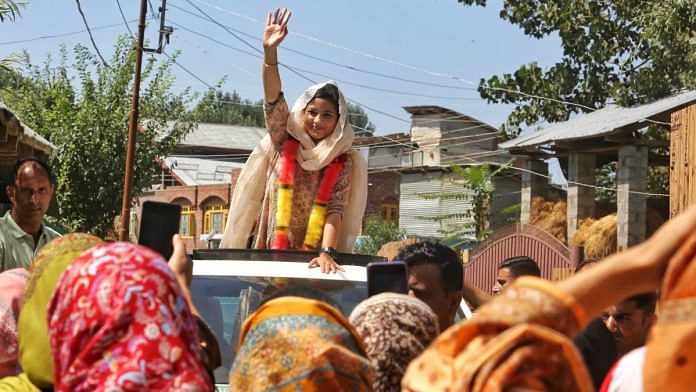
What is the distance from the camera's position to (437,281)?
4.30 meters

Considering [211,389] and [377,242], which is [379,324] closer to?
[211,389]

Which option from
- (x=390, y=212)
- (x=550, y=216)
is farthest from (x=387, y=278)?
(x=390, y=212)

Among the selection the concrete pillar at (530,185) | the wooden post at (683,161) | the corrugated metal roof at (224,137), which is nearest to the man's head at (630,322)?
the wooden post at (683,161)

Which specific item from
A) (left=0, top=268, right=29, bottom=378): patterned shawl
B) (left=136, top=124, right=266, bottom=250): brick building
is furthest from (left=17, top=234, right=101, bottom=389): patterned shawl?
(left=136, top=124, right=266, bottom=250): brick building

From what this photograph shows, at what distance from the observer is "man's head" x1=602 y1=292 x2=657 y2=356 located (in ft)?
15.7

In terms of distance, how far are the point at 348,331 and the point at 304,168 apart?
320 centimetres

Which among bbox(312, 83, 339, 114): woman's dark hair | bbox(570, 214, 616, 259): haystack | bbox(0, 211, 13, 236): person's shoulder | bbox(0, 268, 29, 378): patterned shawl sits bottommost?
bbox(570, 214, 616, 259): haystack

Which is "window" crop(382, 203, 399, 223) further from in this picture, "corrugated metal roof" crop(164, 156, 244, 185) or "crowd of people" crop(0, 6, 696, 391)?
"crowd of people" crop(0, 6, 696, 391)

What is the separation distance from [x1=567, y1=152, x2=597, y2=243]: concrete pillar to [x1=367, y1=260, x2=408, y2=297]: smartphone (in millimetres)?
21119

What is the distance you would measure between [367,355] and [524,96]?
25.4 meters

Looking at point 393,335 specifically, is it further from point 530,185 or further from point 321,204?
point 530,185

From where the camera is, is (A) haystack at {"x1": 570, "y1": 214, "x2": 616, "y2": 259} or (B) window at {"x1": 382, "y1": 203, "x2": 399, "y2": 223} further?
(B) window at {"x1": 382, "y1": 203, "x2": 399, "y2": 223}

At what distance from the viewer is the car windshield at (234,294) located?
4.76 meters

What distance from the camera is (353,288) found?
481 centimetres
